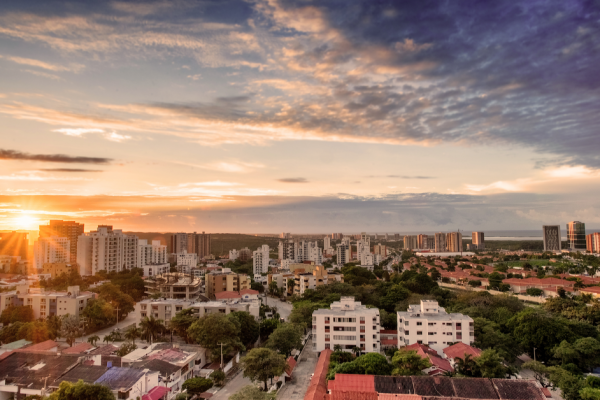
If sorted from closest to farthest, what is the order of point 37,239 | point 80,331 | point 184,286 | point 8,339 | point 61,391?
point 61,391, point 8,339, point 80,331, point 184,286, point 37,239

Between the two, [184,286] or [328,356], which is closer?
[328,356]

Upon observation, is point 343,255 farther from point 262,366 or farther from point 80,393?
point 80,393

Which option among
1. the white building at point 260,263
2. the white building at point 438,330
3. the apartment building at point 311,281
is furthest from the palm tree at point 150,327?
the white building at point 260,263

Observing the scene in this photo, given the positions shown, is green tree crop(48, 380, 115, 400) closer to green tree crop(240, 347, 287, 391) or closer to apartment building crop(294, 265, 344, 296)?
green tree crop(240, 347, 287, 391)

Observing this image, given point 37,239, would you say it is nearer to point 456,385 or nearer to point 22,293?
point 22,293

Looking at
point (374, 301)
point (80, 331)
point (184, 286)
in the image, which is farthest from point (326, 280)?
point (80, 331)

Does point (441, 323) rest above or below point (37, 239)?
below
